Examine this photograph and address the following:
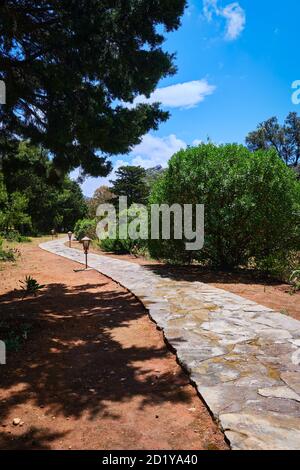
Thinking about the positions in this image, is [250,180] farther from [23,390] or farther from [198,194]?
[23,390]

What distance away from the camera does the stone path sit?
2920 mm

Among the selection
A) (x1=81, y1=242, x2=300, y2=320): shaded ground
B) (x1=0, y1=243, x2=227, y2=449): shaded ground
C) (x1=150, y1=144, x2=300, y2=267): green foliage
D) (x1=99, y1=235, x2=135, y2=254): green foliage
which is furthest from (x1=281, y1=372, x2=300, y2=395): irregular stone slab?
(x1=99, y1=235, x2=135, y2=254): green foliage

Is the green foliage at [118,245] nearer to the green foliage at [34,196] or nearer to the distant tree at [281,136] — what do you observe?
the green foliage at [34,196]

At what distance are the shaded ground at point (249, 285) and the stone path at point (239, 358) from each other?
0.46 metres

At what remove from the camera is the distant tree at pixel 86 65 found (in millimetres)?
5332

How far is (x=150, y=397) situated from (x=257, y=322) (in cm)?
266

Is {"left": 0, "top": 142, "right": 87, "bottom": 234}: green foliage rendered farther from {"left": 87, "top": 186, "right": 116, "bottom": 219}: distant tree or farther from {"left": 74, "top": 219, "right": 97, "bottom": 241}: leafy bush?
{"left": 74, "top": 219, "right": 97, "bottom": 241}: leafy bush

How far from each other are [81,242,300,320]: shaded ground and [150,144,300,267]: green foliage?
0.91 m

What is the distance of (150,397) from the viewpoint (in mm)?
3695

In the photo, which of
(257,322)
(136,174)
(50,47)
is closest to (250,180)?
(257,322)

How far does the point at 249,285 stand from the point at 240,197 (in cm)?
271

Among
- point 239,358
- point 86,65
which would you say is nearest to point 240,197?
point 86,65

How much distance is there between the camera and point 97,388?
393 centimetres

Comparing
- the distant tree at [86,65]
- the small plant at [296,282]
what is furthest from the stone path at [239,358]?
the distant tree at [86,65]
